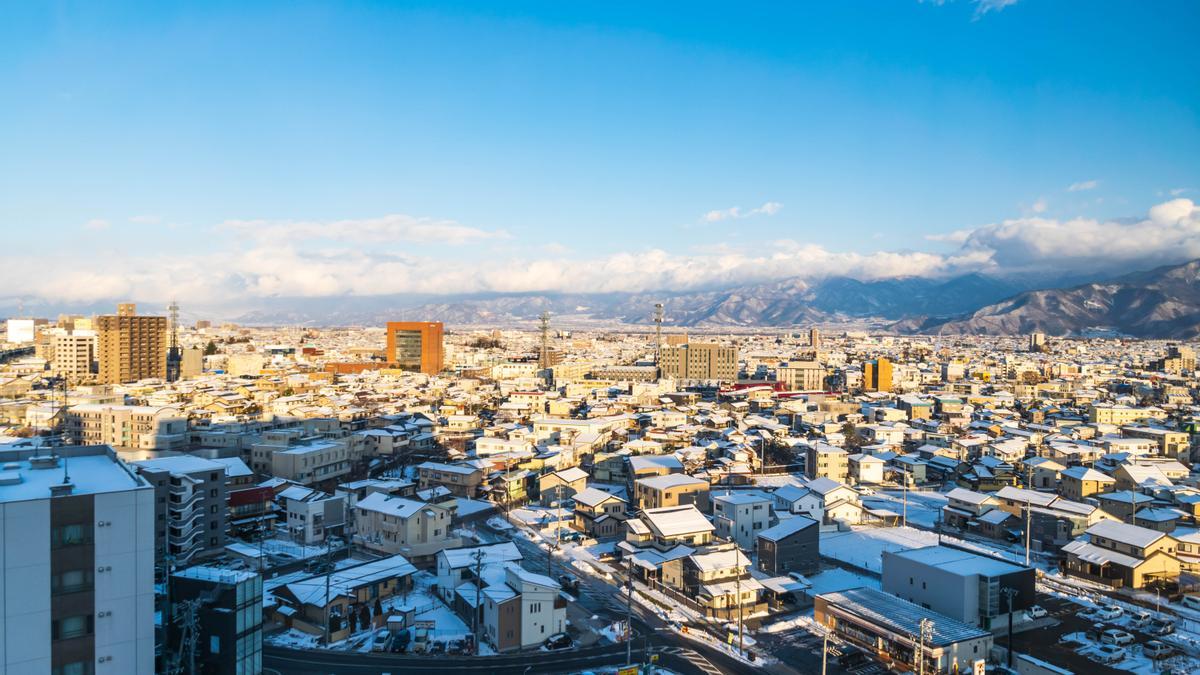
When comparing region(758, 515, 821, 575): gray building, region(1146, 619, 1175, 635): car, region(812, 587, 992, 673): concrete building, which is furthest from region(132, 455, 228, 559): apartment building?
region(1146, 619, 1175, 635): car

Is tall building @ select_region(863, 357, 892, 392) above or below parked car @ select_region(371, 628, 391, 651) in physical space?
above

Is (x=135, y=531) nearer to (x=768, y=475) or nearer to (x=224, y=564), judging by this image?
(x=224, y=564)

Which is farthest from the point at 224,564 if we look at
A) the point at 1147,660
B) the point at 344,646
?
the point at 1147,660

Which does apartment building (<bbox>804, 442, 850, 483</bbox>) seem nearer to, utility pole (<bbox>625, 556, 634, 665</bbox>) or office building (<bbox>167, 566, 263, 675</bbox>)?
utility pole (<bbox>625, 556, 634, 665</bbox>)

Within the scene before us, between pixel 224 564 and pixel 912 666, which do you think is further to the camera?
pixel 224 564

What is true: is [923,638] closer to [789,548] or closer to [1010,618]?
[1010,618]

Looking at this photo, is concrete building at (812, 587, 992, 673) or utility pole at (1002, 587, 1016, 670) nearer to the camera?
concrete building at (812, 587, 992, 673)
